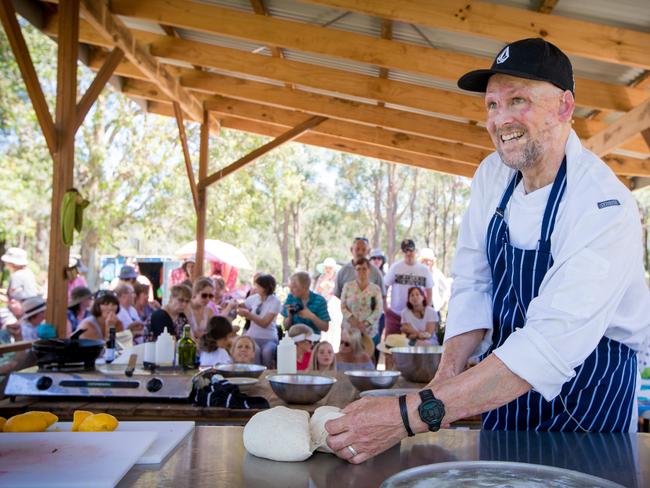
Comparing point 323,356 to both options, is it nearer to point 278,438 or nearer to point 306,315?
point 306,315

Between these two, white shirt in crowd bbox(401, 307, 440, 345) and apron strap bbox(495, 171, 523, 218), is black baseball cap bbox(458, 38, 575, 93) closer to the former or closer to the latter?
apron strap bbox(495, 171, 523, 218)

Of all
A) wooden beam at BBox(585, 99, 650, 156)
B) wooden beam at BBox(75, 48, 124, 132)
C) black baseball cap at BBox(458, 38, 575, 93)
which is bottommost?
black baseball cap at BBox(458, 38, 575, 93)

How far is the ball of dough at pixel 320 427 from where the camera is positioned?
159 centimetres

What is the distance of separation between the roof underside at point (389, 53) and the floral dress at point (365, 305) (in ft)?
6.27

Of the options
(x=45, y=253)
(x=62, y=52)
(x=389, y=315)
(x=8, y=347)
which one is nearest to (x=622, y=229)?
(x=8, y=347)

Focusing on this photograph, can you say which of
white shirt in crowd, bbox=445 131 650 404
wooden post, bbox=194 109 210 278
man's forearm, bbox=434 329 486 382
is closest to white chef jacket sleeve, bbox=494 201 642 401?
white shirt in crowd, bbox=445 131 650 404

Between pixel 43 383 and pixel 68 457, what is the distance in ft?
5.20

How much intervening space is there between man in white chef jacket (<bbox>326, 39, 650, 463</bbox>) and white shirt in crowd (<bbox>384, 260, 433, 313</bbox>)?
6018mm

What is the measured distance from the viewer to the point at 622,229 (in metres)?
1.69

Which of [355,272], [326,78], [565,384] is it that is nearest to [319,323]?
[355,272]

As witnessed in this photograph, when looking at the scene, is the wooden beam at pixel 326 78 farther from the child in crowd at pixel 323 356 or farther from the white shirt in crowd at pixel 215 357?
the white shirt in crowd at pixel 215 357

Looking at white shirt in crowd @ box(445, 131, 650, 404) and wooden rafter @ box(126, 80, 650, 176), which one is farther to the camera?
wooden rafter @ box(126, 80, 650, 176)

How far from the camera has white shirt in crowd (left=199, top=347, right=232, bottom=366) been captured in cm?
510

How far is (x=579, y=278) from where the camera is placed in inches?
64.1
